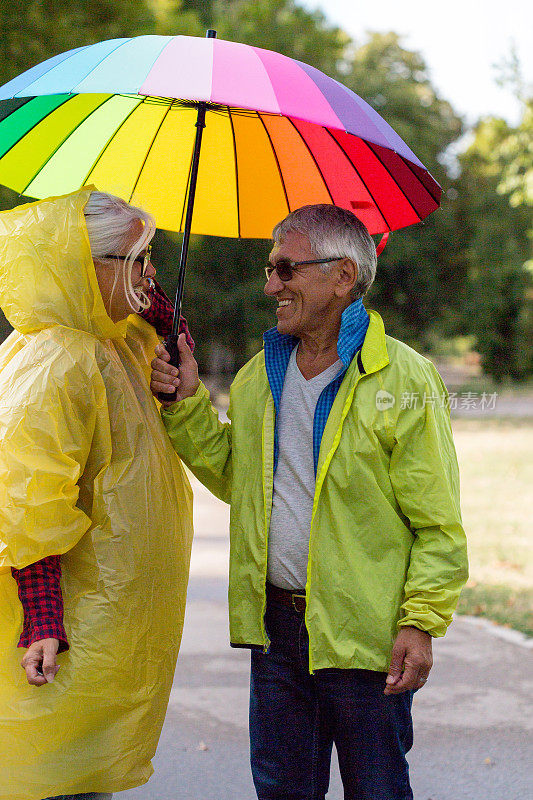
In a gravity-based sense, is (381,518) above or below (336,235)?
below

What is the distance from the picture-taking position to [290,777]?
2.91 m

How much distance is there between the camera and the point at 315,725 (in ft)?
9.52

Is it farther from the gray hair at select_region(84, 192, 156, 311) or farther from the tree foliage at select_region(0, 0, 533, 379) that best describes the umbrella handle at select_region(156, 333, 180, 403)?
the tree foliage at select_region(0, 0, 533, 379)

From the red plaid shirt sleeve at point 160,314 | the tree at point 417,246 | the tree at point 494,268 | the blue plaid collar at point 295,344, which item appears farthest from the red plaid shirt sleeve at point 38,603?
the tree at point 494,268

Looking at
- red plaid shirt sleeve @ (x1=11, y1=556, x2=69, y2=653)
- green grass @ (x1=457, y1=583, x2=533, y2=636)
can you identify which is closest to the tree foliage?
green grass @ (x1=457, y1=583, x2=533, y2=636)

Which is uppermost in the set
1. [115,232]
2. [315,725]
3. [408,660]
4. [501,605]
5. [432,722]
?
[115,232]

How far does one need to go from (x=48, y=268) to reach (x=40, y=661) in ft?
3.42

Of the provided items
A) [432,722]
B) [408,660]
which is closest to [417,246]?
[432,722]

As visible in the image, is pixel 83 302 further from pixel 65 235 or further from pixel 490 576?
pixel 490 576

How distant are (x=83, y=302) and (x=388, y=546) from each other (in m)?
1.10

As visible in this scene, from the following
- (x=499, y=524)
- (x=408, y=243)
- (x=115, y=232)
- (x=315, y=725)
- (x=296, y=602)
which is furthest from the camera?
(x=408, y=243)

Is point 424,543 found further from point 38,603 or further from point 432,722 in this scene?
point 432,722

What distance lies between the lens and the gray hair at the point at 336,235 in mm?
2840

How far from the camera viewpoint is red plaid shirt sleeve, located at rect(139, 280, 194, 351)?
3.12 m
